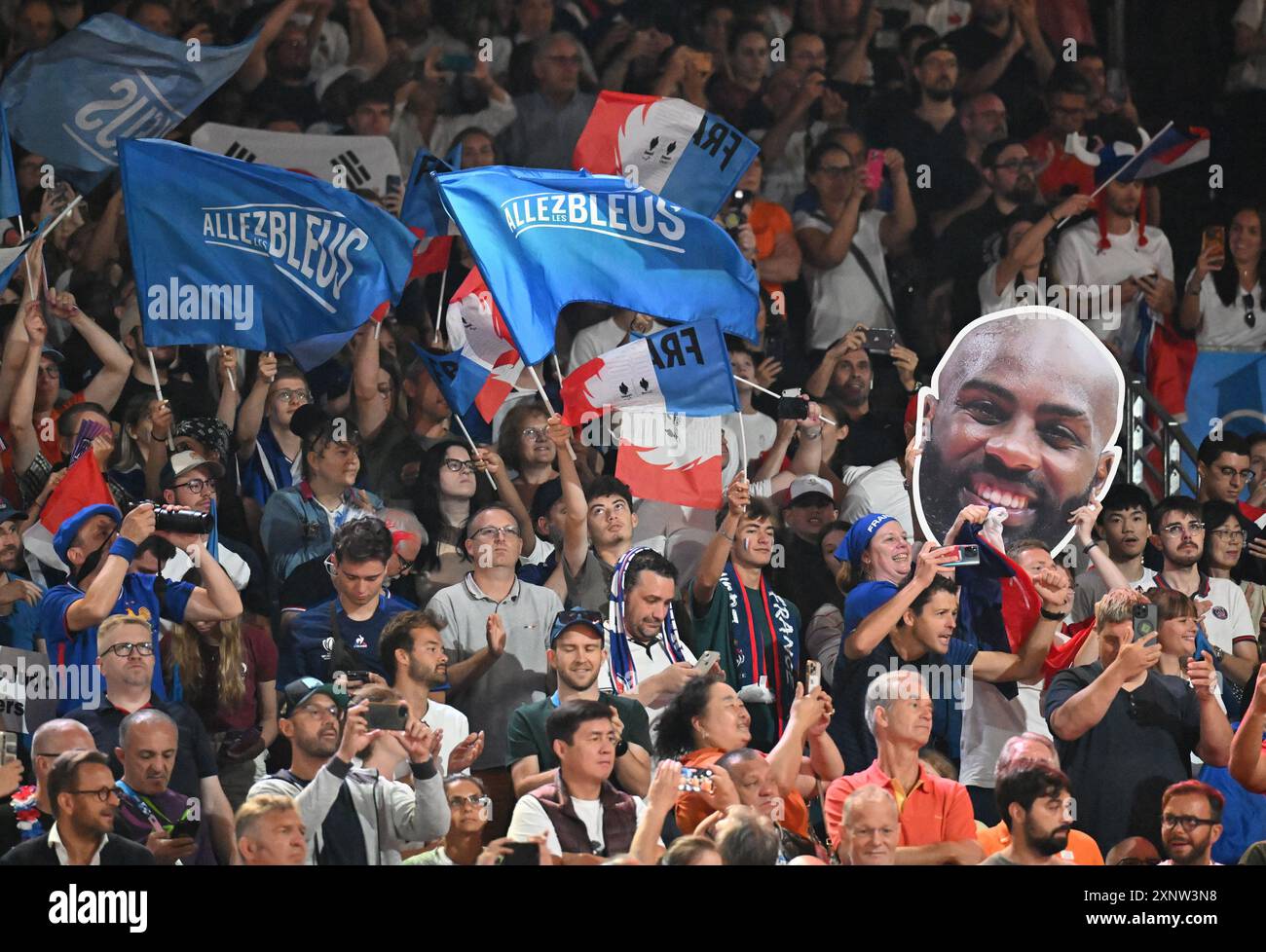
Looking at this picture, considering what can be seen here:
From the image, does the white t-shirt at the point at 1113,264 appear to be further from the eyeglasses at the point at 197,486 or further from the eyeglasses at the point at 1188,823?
the eyeglasses at the point at 197,486

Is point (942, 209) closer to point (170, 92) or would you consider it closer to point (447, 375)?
point (447, 375)

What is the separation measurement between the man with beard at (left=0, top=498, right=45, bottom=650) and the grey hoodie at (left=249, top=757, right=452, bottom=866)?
1.28 meters

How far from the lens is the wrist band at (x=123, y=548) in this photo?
32.3 ft

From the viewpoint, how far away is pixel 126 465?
34.9 feet

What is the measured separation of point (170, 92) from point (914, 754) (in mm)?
4565

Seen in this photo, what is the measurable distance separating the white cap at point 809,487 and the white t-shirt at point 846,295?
768 mm

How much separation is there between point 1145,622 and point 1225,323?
2.11 metres

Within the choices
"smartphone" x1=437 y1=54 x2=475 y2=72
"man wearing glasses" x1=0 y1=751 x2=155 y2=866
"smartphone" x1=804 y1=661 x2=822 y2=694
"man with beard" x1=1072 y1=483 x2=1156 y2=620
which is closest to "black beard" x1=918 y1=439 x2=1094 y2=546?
"man with beard" x1=1072 y1=483 x2=1156 y2=620

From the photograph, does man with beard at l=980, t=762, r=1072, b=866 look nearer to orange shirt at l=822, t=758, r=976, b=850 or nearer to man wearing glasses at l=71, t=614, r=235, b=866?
orange shirt at l=822, t=758, r=976, b=850

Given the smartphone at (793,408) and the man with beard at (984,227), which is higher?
the man with beard at (984,227)

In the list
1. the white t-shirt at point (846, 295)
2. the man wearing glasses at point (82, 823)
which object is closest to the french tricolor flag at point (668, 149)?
the white t-shirt at point (846, 295)

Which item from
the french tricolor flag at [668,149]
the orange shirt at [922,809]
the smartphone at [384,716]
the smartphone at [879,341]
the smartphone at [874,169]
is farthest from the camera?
the smartphone at [874,169]

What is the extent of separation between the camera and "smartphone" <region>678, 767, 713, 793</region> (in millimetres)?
9820

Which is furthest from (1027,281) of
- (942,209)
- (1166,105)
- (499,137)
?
(499,137)
